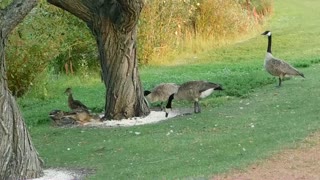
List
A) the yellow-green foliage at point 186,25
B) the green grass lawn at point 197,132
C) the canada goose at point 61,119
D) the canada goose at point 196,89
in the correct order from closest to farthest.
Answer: the green grass lawn at point 197,132 < the canada goose at point 196,89 < the canada goose at point 61,119 < the yellow-green foliage at point 186,25

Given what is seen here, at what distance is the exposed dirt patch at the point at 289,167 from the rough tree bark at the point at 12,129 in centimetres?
264

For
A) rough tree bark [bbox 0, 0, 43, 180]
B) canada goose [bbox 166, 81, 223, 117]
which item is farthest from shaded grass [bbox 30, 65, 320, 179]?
rough tree bark [bbox 0, 0, 43, 180]

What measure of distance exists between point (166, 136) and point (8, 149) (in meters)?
3.03

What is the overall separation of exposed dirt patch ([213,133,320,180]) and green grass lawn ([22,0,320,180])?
0.18 m

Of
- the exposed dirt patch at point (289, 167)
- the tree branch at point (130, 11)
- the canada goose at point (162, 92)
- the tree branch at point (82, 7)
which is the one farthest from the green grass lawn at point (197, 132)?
the tree branch at point (82, 7)

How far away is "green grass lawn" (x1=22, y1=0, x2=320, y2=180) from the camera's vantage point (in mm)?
9344

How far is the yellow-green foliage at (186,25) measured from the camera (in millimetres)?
25062

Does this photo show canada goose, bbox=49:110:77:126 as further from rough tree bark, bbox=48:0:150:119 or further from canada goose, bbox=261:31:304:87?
canada goose, bbox=261:31:304:87

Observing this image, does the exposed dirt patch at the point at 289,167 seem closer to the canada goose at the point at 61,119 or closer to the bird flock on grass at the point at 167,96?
the bird flock on grass at the point at 167,96

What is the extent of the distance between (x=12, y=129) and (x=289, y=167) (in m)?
3.65

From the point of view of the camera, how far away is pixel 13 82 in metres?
18.7

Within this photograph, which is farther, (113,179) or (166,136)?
Answer: (166,136)

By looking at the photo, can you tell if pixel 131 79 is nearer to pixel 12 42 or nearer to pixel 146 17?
pixel 12 42

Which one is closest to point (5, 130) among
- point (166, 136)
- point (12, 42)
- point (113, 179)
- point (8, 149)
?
point (8, 149)
